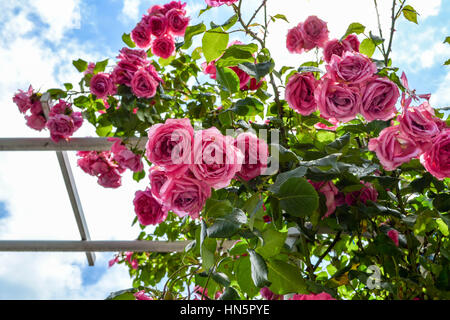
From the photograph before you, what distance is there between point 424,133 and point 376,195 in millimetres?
242

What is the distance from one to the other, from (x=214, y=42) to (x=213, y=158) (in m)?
0.38

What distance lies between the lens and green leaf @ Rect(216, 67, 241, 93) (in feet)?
2.86

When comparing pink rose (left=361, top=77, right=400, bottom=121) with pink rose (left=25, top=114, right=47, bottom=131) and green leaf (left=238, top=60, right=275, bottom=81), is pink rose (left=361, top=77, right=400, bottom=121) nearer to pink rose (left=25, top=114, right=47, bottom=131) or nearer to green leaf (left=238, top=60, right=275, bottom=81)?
green leaf (left=238, top=60, right=275, bottom=81)

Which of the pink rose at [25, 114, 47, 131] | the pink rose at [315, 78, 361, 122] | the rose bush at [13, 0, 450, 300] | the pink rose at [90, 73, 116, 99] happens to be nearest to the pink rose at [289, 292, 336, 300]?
the rose bush at [13, 0, 450, 300]

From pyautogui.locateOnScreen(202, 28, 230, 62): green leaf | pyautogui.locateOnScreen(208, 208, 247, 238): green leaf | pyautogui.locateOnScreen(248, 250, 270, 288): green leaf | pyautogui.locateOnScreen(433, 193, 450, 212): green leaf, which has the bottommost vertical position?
pyautogui.locateOnScreen(248, 250, 270, 288): green leaf

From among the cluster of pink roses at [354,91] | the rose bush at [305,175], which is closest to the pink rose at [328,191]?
the rose bush at [305,175]

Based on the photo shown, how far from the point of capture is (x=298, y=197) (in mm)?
654

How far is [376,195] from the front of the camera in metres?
0.90

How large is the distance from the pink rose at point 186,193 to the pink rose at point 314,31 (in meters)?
0.75

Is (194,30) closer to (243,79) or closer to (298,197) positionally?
(243,79)

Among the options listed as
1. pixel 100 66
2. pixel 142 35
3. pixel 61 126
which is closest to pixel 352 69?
pixel 142 35

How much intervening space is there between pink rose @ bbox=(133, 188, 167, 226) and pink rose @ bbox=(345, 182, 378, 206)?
71 centimetres
